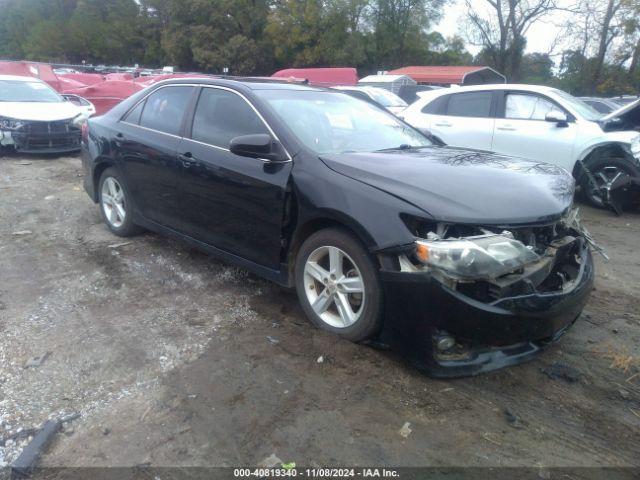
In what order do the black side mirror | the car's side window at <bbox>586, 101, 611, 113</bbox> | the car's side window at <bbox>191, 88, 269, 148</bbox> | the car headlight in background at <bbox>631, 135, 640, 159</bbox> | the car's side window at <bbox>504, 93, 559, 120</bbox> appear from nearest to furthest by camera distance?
the black side mirror
the car's side window at <bbox>191, 88, 269, 148</bbox>
the car headlight in background at <bbox>631, 135, 640, 159</bbox>
the car's side window at <bbox>504, 93, 559, 120</bbox>
the car's side window at <bbox>586, 101, 611, 113</bbox>

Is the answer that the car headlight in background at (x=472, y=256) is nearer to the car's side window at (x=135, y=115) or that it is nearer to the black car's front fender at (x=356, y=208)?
the black car's front fender at (x=356, y=208)

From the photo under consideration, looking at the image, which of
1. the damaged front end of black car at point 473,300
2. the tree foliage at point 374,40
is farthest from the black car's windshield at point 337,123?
the tree foliage at point 374,40

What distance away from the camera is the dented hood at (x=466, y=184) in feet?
9.46

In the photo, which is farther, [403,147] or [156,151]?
[156,151]

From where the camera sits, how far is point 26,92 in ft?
35.9

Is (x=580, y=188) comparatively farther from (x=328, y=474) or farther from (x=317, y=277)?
(x=328, y=474)

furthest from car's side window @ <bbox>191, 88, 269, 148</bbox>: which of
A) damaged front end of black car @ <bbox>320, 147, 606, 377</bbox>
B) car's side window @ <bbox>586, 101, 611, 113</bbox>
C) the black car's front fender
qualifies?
car's side window @ <bbox>586, 101, 611, 113</bbox>

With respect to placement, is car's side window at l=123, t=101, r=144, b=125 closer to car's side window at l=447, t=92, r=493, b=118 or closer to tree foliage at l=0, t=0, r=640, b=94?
car's side window at l=447, t=92, r=493, b=118

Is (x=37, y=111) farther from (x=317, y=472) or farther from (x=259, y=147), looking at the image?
(x=317, y=472)

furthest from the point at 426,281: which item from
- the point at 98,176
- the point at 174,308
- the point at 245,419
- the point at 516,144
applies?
the point at 516,144

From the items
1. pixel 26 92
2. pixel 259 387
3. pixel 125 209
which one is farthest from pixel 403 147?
pixel 26 92

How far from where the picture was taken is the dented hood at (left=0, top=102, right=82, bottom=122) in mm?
9844

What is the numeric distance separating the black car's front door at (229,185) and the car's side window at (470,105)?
5.31 meters

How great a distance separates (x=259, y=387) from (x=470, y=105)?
682cm
